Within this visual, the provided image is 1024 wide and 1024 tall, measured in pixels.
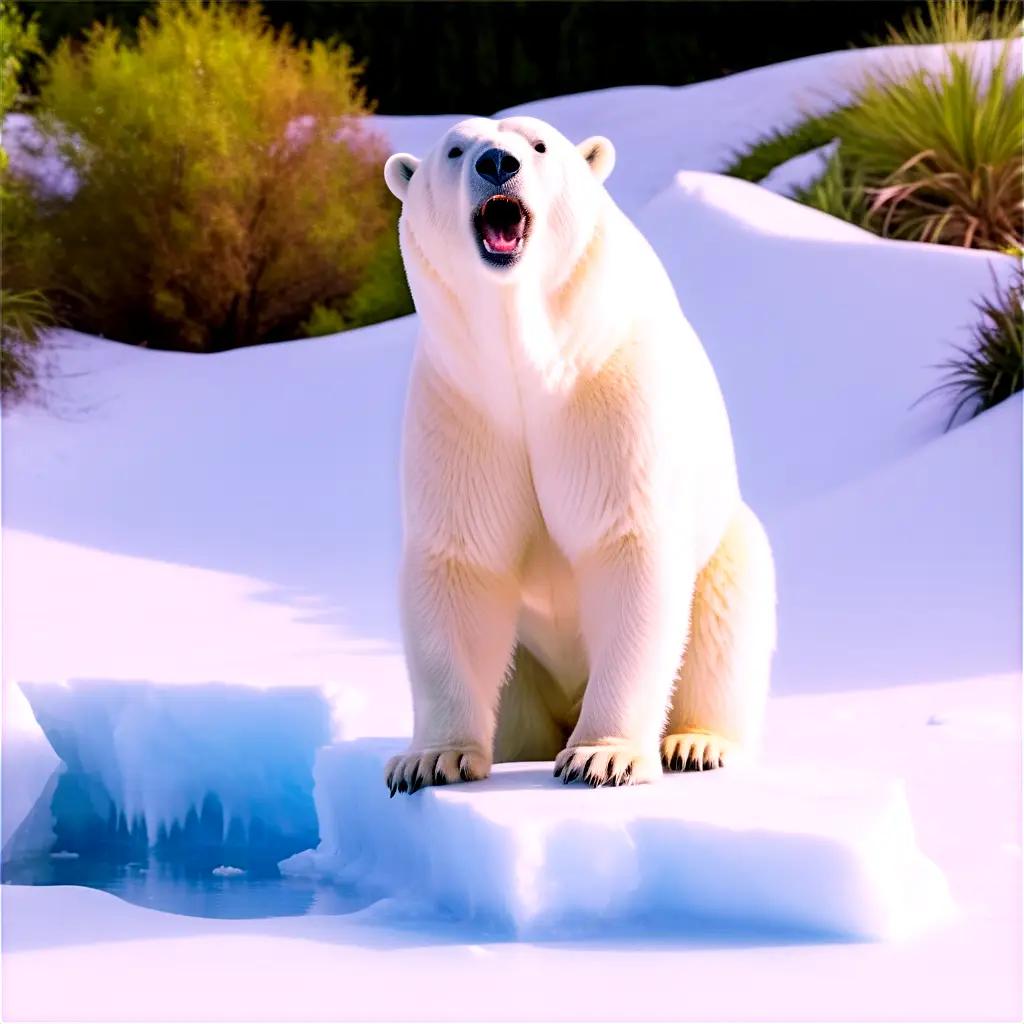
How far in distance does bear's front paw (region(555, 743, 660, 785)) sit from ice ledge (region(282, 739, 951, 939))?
0.02 m

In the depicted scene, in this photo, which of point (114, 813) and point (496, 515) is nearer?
point (496, 515)

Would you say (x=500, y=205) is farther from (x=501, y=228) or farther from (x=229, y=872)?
(x=229, y=872)

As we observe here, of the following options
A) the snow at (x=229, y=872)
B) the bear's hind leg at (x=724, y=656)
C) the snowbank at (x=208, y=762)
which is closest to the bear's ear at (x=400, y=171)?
the bear's hind leg at (x=724, y=656)

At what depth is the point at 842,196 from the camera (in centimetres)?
956

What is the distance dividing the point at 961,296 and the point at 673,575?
5.47 metres

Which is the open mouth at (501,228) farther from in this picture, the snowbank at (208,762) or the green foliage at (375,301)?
the green foliage at (375,301)

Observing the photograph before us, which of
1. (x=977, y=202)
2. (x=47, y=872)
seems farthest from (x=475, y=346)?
(x=977, y=202)

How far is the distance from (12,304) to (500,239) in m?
7.38

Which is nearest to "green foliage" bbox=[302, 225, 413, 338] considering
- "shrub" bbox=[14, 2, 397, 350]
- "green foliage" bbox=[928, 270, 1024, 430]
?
"shrub" bbox=[14, 2, 397, 350]

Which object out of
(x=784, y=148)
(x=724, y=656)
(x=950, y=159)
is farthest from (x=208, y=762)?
(x=784, y=148)

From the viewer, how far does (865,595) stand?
559cm

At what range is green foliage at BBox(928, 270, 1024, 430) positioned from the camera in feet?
22.6

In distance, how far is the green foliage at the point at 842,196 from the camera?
9.44 metres

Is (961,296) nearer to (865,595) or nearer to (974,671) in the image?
(865,595)
